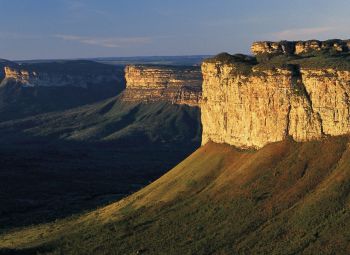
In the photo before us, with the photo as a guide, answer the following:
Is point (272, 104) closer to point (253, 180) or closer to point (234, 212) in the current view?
point (253, 180)

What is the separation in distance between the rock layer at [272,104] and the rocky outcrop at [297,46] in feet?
34.5

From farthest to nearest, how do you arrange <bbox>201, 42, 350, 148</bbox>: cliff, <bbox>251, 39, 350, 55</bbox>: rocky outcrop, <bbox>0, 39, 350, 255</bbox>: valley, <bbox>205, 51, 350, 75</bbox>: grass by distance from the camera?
<bbox>251, 39, 350, 55</bbox>: rocky outcrop
<bbox>205, 51, 350, 75</bbox>: grass
<bbox>201, 42, 350, 148</bbox>: cliff
<bbox>0, 39, 350, 255</bbox>: valley

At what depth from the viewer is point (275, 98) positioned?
103 meters

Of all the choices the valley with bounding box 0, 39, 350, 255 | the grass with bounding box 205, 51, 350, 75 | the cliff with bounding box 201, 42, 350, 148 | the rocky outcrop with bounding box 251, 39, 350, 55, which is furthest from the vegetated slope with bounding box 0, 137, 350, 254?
the rocky outcrop with bounding box 251, 39, 350, 55

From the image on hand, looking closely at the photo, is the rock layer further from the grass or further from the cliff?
the grass

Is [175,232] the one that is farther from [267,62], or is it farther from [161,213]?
[267,62]

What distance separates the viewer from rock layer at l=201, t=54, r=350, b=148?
9562 centimetres

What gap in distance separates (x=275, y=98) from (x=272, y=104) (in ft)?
4.13

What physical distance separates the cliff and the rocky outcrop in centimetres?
107

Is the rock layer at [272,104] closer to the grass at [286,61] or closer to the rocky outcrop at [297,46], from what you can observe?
the grass at [286,61]

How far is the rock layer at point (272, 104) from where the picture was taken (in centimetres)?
9562

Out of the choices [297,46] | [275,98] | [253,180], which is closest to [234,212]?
[253,180]

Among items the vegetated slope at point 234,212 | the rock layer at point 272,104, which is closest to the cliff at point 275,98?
the rock layer at point 272,104

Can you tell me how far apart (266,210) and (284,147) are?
1399 centimetres
